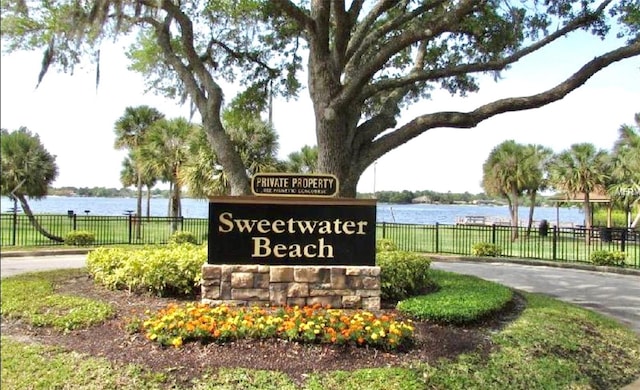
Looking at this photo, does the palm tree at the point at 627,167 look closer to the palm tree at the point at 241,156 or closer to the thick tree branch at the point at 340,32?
the palm tree at the point at 241,156

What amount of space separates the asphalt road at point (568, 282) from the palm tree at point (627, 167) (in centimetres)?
1313

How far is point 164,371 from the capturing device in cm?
411

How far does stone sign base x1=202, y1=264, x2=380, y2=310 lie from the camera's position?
20.4 ft

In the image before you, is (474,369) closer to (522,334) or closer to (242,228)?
(522,334)

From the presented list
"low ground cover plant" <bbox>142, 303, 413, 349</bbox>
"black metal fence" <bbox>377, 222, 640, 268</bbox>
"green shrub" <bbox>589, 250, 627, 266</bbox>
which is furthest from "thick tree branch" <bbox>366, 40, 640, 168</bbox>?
"black metal fence" <bbox>377, 222, 640, 268</bbox>

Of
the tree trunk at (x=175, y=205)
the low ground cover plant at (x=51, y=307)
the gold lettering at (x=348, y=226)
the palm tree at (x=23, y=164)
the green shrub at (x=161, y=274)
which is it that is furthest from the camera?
the tree trunk at (x=175, y=205)

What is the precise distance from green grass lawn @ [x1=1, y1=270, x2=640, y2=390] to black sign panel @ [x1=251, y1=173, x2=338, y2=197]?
5.83 feet

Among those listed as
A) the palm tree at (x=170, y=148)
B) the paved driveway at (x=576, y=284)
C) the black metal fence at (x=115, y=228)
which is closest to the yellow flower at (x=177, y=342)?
the black metal fence at (x=115, y=228)

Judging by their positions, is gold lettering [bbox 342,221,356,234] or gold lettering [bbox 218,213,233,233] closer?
gold lettering [bbox 218,213,233,233]

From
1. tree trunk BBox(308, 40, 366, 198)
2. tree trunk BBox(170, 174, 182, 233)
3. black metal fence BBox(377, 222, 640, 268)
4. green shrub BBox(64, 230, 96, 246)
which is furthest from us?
tree trunk BBox(170, 174, 182, 233)

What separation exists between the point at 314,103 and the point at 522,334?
461 centimetres

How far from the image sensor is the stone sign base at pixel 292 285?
6.21m

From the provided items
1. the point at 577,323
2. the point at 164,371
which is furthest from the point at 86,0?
the point at 577,323

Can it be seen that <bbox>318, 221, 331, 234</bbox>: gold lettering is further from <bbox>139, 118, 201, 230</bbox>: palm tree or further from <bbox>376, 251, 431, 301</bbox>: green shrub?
<bbox>139, 118, 201, 230</bbox>: palm tree
